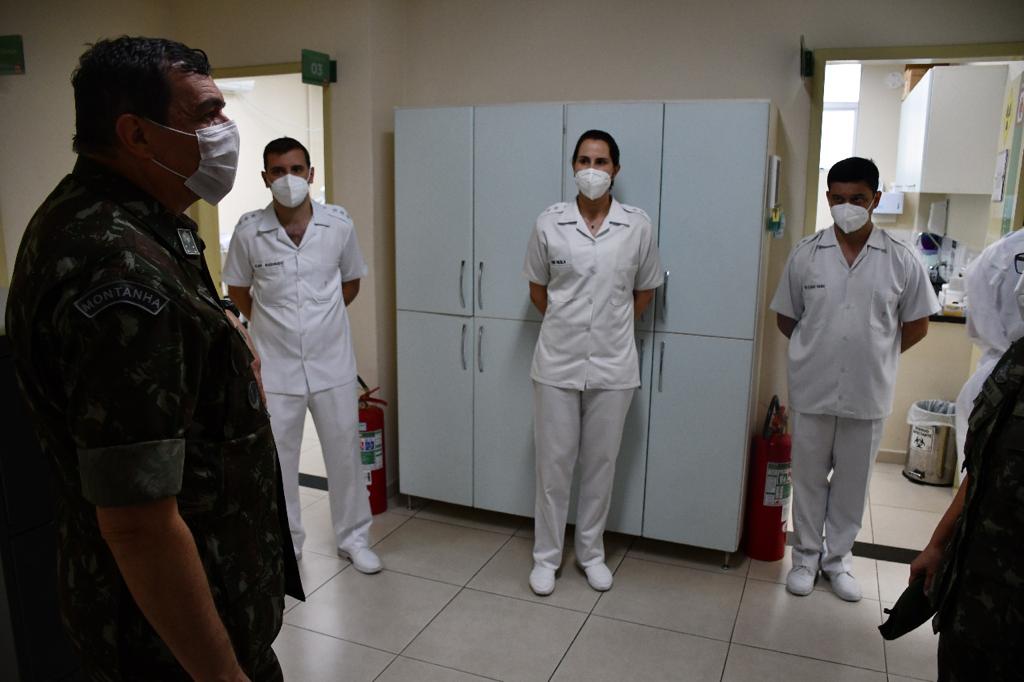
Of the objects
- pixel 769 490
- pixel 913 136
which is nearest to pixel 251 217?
pixel 769 490

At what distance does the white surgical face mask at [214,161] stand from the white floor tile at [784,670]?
83.6 inches

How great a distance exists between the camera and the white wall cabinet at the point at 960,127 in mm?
4293

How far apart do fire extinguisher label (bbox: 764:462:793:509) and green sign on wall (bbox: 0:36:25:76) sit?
4.15 m

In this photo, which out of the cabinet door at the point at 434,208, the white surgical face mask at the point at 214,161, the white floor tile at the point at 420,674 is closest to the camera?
the white surgical face mask at the point at 214,161

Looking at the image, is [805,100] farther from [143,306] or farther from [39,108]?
[39,108]

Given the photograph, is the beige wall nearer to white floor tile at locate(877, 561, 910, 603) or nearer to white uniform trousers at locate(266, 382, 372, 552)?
white uniform trousers at locate(266, 382, 372, 552)

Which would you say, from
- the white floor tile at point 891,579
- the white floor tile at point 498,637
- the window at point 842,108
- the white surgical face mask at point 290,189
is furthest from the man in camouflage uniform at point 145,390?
the window at point 842,108

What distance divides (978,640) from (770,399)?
2117mm

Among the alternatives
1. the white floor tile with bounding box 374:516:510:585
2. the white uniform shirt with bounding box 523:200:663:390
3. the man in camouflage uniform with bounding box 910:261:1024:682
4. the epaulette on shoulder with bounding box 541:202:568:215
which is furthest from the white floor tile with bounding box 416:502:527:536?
the man in camouflage uniform with bounding box 910:261:1024:682

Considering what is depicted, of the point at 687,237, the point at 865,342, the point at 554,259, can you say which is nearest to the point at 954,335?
the point at 865,342

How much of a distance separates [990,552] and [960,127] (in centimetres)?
393

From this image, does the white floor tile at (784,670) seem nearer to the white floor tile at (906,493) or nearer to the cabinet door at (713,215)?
the cabinet door at (713,215)

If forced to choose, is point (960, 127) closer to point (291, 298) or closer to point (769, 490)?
point (769, 490)

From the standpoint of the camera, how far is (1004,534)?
1.32 meters
